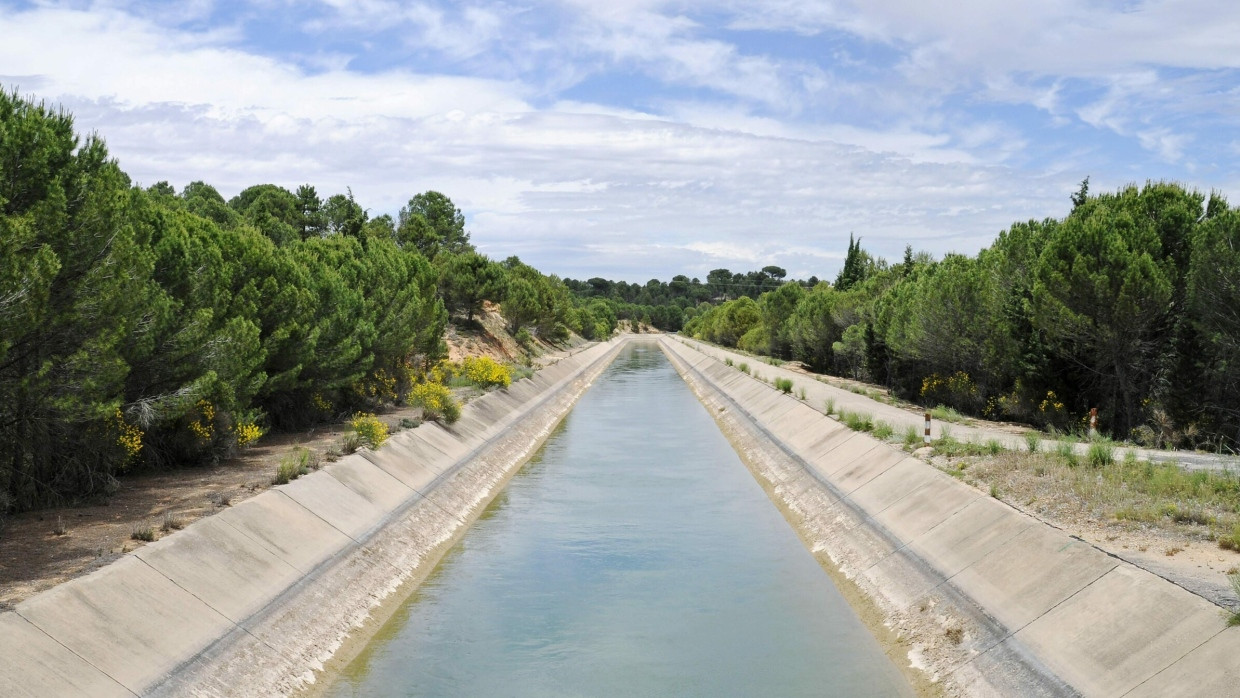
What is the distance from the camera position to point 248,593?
12.5 metres

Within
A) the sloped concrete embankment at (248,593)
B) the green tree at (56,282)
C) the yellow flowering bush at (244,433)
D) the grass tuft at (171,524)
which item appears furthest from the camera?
the yellow flowering bush at (244,433)

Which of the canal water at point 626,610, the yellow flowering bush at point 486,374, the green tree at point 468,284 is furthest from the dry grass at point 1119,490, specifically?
the green tree at point 468,284

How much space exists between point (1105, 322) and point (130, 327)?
22.9 metres

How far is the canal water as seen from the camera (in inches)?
500

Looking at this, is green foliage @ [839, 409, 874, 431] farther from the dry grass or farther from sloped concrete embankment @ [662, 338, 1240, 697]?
the dry grass

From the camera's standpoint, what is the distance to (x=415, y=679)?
1258 cm

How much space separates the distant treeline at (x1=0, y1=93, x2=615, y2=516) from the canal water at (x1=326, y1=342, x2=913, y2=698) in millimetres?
5253

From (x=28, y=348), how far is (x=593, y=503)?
563 inches

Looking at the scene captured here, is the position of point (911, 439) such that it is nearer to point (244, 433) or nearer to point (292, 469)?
point (292, 469)

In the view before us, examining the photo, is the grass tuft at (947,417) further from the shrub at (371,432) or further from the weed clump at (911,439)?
the shrub at (371,432)

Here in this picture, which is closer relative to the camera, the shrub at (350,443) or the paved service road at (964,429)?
the paved service road at (964,429)

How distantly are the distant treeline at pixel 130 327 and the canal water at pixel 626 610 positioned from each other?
207 inches

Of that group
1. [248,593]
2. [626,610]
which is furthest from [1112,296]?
[248,593]

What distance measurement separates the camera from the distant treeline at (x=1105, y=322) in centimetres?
2339
